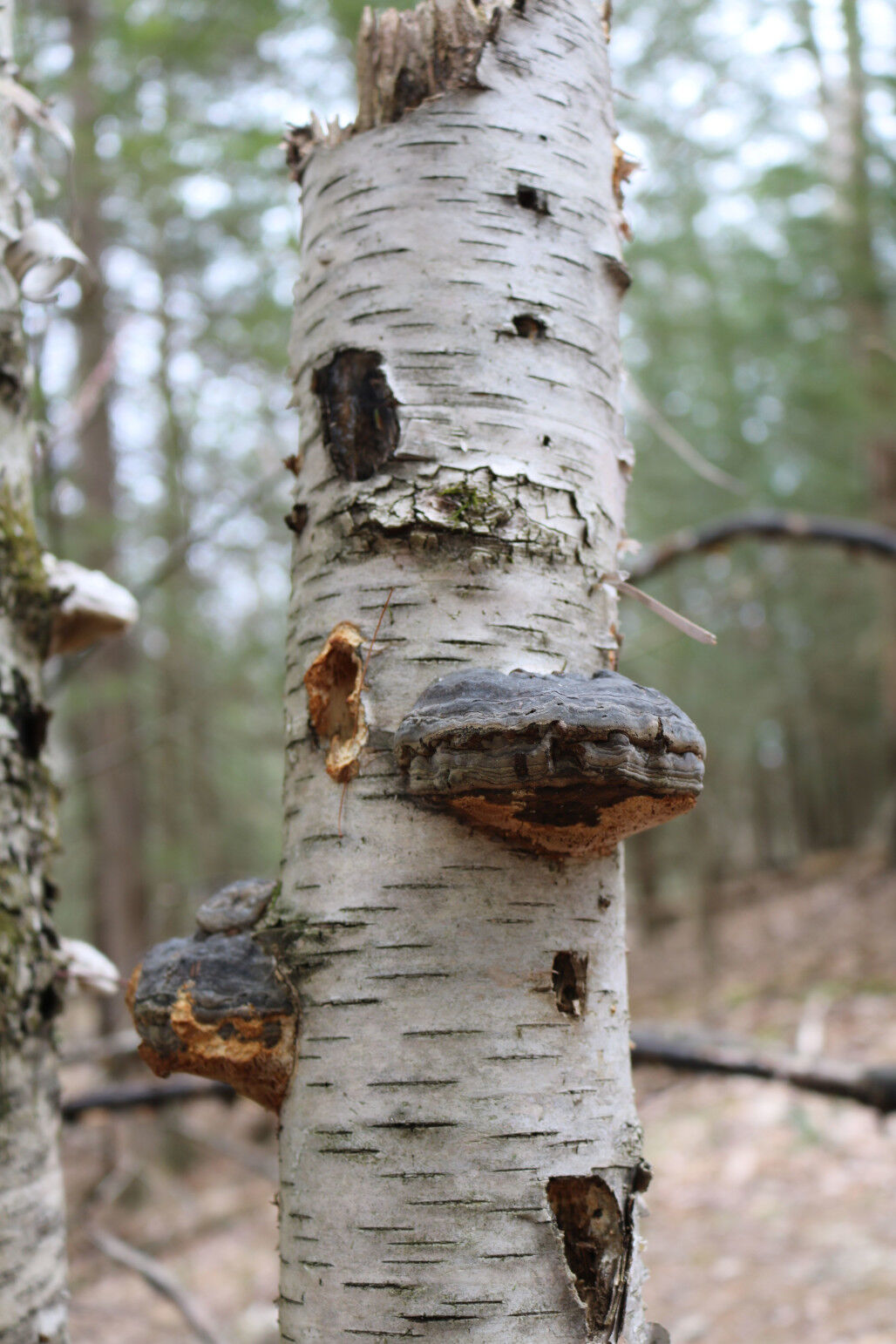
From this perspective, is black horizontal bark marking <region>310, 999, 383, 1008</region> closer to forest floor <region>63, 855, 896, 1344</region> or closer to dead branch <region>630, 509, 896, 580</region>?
forest floor <region>63, 855, 896, 1344</region>

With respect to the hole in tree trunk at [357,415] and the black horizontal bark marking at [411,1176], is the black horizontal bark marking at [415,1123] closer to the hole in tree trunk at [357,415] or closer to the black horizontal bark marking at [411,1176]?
the black horizontal bark marking at [411,1176]

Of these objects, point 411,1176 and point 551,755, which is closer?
point 551,755

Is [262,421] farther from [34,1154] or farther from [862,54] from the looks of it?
[862,54]

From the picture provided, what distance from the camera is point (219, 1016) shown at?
4.12 feet

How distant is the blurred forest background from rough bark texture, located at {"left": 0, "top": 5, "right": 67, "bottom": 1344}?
349 mm

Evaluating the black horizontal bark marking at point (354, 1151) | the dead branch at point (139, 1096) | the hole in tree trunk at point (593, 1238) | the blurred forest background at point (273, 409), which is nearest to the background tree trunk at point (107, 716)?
the blurred forest background at point (273, 409)

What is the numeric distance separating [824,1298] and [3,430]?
194 inches

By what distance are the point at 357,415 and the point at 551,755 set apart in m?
0.64

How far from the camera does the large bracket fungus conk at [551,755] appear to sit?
105cm

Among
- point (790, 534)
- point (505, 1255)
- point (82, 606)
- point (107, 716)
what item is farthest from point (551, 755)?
point (107, 716)

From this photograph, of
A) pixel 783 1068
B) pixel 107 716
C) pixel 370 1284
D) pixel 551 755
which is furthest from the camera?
pixel 107 716

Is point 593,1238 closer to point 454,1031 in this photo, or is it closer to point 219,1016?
point 454,1031

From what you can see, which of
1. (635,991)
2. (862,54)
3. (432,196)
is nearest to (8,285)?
(432,196)

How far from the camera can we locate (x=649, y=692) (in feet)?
3.81
